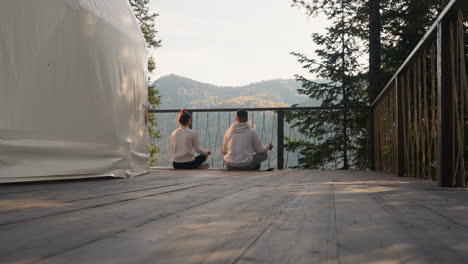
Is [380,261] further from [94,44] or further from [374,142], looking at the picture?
[374,142]

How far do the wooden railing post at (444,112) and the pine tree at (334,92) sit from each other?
611 cm

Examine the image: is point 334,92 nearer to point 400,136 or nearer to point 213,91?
point 400,136

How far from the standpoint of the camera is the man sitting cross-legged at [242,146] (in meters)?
4.43

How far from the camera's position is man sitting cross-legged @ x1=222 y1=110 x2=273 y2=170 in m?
4.43

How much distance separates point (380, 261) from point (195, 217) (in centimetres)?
54

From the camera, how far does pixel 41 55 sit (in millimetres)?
2354

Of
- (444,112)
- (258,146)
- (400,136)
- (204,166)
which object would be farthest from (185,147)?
(444,112)

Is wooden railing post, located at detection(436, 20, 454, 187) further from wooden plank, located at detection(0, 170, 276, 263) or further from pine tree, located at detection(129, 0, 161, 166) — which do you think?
pine tree, located at detection(129, 0, 161, 166)

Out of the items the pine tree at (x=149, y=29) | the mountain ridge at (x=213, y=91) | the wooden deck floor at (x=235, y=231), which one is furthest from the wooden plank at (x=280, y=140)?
the mountain ridge at (x=213, y=91)

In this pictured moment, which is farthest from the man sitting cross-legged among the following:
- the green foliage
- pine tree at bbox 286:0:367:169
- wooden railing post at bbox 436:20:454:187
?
pine tree at bbox 286:0:367:169

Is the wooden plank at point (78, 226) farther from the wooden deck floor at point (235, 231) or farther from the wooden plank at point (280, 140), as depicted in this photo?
the wooden plank at point (280, 140)

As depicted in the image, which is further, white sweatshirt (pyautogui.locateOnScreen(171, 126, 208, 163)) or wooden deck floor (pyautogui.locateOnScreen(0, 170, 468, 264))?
white sweatshirt (pyautogui.locateOnScreen(171, 126, 208, 163))

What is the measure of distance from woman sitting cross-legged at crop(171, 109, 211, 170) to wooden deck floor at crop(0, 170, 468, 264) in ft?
10.5

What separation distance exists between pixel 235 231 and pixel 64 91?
2.11 meters
